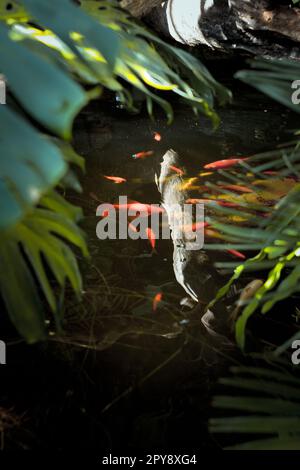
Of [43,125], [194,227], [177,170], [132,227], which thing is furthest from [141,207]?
[43,125]

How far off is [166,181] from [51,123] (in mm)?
2136

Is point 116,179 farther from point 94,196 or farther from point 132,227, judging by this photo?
point 132,227

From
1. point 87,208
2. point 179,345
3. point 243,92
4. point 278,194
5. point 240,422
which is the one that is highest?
point 243,92

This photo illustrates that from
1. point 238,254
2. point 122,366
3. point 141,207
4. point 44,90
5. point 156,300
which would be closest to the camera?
point 44,90

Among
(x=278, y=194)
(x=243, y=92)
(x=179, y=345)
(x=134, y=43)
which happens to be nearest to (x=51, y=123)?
(x=134, y=43)

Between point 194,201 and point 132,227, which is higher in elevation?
point 194,201

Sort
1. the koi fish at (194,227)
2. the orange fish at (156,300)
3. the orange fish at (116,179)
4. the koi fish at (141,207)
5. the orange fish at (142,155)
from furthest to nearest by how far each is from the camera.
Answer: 1. the orange fish at (142,155)
2. the orange fish at (116,179)
3. the koi fish at (141,207)
4. the koi fish at (194,227)
5. the orange fish at (156,300)

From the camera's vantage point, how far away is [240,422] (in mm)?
685

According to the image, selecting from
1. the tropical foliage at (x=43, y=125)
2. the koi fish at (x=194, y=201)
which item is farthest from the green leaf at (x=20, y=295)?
the koi fish at (x=194, y=201)

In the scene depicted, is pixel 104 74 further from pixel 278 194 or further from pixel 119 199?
pixel 278 194

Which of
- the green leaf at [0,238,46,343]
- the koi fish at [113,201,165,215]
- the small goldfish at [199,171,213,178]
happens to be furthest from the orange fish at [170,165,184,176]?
the green leaf at [0,238,46,343]

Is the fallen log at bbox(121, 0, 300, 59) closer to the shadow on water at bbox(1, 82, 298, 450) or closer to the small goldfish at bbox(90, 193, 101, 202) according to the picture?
the small goldfish at bbox(90, 193, 101, 202)

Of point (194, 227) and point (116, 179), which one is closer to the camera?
point (194, 227)

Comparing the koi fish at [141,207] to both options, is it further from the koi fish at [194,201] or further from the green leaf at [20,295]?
the green leaf at [20,295]
